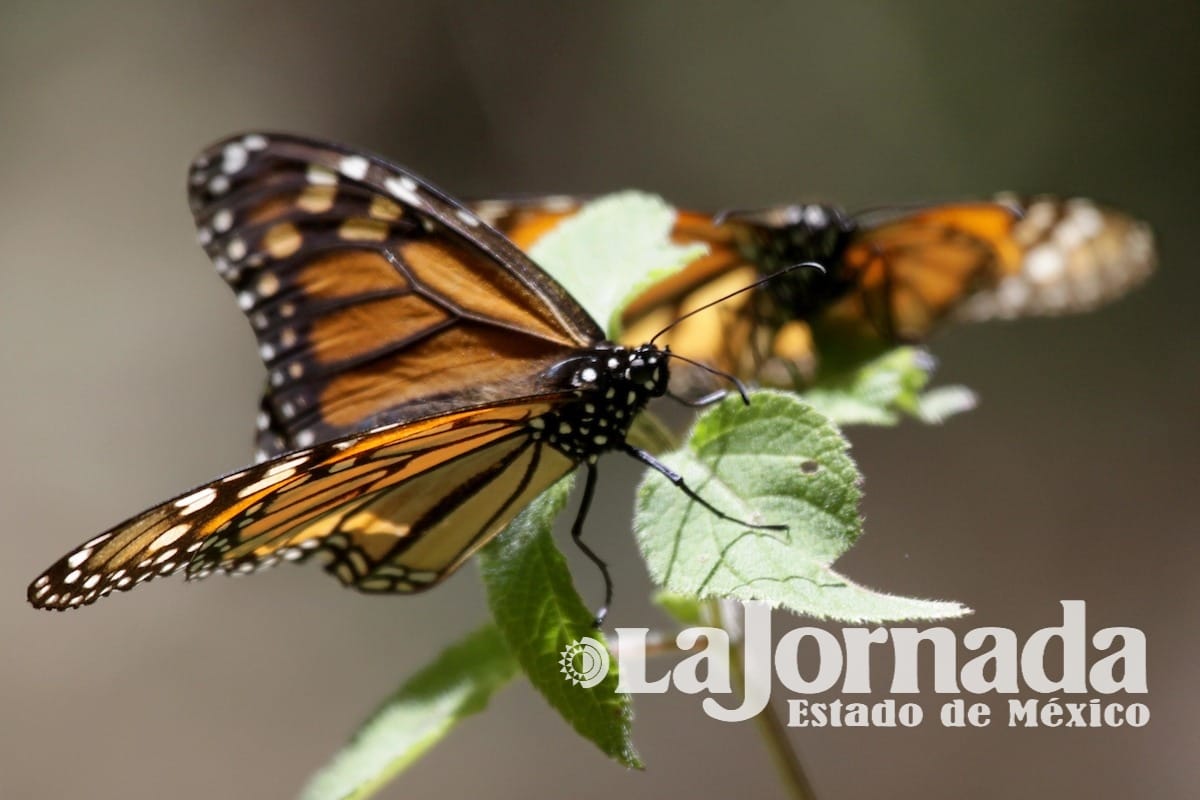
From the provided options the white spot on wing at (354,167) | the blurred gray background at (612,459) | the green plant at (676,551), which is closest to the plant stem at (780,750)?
the green plant at (676,551)

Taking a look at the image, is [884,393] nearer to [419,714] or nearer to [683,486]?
[683,486]

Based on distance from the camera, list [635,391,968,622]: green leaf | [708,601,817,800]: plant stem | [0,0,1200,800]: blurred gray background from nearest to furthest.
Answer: [635,391,968,622]: green leaf → [708,601,817,800]: plant stem → [0,0,1200,800]: blurred gray background

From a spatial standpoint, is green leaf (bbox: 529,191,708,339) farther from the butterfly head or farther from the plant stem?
the plant stem

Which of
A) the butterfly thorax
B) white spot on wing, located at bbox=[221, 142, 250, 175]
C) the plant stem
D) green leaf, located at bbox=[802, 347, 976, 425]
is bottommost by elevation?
the plant stem

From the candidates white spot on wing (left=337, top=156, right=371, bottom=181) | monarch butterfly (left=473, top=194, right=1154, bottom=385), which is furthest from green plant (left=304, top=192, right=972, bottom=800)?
white spot on wing (left=337, top=156, right=371, bottom=181)

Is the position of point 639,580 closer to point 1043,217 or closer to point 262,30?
point 1043,217

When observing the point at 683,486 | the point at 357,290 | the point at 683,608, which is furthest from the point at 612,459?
the point at 683,486
